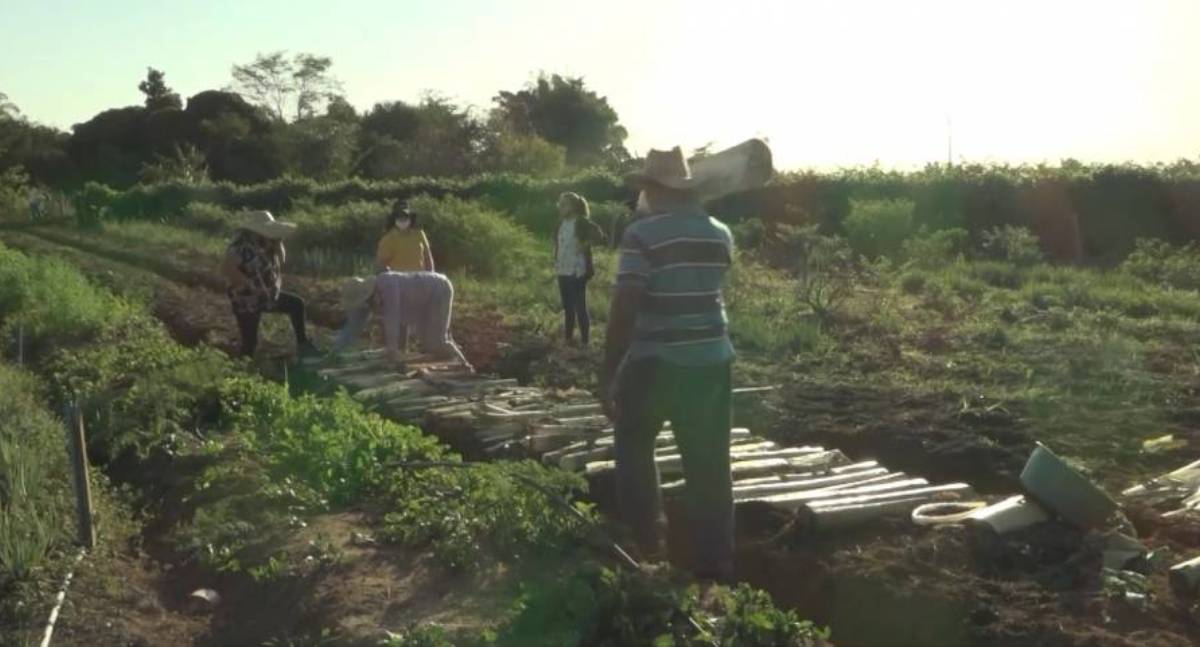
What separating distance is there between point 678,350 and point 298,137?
52769 millimetres

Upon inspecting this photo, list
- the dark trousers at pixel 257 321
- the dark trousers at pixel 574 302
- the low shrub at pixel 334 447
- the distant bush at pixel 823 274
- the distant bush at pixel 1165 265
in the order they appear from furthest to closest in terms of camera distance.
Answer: the distant bush at pixel 1165 265 < the distant bush at pixel 823 274 < the dark trousers at pixel 574 302 < the dark trousers at pixel 257 321 < the low shrub at pixel 334 447

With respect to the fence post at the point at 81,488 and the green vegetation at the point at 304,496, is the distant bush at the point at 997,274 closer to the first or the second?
the green vegetation at the point at 304,496

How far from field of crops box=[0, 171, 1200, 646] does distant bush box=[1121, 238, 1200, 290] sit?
178 cm

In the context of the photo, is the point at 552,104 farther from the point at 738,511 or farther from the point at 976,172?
the point at 738,511

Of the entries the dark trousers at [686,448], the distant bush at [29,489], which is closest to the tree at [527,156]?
the distant bush at [29,489]

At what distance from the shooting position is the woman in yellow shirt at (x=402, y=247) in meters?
12.3

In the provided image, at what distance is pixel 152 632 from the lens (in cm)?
600

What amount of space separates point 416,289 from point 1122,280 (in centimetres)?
1218

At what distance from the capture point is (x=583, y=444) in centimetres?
795

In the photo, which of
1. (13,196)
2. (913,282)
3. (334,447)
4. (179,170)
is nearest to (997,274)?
(913,282)

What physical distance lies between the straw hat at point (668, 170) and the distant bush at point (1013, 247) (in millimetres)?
17515

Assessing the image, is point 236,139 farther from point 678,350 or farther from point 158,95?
point 678,350

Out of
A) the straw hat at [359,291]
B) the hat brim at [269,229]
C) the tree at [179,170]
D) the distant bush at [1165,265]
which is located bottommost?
the distant bush at [1165,265]

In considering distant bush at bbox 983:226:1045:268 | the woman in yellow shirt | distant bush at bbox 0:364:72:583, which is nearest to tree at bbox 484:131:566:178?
distant bush at bbox 983:226:1045:268
